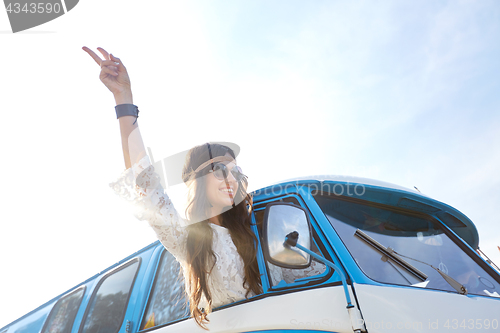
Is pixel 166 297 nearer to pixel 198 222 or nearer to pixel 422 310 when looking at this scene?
pixel 198 222

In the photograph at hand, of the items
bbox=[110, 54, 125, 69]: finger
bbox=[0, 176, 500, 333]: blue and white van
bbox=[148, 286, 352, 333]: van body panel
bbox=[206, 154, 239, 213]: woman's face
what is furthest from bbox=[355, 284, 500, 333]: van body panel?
bbox=[110, 54, 125, 69]: finger

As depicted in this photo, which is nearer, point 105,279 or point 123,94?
point 123,94

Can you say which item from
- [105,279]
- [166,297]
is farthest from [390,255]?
[105,279]

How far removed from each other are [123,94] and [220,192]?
2.86 feet

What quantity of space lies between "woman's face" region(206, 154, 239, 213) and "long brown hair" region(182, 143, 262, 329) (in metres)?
0.04

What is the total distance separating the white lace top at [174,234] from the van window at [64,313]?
2.08 m

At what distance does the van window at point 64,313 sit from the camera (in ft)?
10.7

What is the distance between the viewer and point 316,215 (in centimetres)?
195

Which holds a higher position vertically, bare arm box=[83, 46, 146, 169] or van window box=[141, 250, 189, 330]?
bare arm box=[83, 46, 146, 169]

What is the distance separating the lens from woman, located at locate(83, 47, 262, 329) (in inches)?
71.8

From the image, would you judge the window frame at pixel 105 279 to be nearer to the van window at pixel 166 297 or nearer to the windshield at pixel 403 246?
the van window at pixel 166 297

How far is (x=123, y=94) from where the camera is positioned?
1.93 meters

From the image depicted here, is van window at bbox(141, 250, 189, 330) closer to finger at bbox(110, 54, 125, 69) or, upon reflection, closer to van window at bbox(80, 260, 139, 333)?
van window at bbox(80, 260, 139, 333)

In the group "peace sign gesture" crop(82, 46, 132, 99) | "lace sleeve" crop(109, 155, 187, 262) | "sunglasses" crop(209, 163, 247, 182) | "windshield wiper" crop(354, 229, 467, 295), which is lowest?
"windshield wiper" crop(354, 229, 467, 295)
